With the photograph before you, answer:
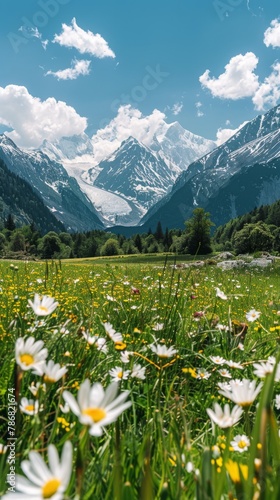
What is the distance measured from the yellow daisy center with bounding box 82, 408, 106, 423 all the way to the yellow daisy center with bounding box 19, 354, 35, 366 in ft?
1.72

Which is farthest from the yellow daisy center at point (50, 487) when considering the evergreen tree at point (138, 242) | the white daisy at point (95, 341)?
the evergreen tree at point (138, 242)

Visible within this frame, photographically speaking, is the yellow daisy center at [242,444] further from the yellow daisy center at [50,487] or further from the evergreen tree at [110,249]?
the evergreen tree at [110,249]

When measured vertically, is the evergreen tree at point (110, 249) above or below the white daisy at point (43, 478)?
below

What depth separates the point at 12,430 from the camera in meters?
1.92

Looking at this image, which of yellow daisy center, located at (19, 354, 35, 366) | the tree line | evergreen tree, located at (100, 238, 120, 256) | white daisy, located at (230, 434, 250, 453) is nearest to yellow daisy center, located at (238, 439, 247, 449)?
white daisy, located at (230, 434, 250, 453)

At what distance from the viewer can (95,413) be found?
0.85m

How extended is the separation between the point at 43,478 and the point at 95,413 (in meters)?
0.16

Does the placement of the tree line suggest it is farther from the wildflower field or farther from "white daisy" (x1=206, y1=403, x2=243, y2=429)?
"white daisy" (x1=206, y1=403, x2=243, y2=429)

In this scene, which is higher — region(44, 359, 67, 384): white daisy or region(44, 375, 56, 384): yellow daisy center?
region(44, 359, 67, 384): white daisy

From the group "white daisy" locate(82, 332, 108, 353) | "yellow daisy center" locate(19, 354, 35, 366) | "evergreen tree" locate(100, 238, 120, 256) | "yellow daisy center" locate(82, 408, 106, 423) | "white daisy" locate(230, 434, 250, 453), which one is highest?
"yellow daisy center" locate(82, 408, 106, 423)

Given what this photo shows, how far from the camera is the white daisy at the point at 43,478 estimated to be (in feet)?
2.31

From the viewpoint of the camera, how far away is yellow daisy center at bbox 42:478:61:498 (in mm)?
727

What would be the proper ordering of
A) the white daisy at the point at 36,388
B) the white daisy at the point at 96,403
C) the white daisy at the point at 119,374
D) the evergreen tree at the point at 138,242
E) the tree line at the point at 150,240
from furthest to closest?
the evergreen tree at the point at 138,242, the tree line at the point at 150,240, the white daisy at the point at 119,374, the white daisy at the point at 36,388, the white daisy at the point at 96,403

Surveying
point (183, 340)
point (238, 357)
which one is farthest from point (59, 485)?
point (183, 340)
